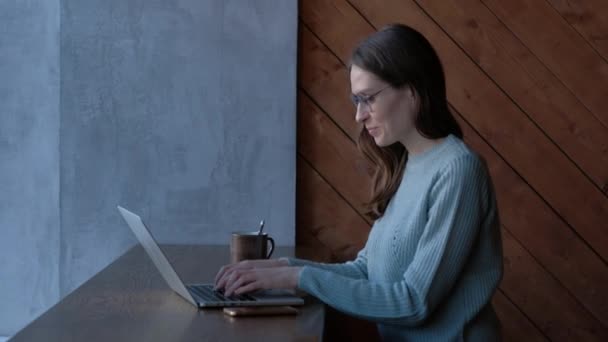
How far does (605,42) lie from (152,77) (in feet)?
4.20

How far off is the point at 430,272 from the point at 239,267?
396 millimetres

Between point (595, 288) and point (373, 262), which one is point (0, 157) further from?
point (595, 288)

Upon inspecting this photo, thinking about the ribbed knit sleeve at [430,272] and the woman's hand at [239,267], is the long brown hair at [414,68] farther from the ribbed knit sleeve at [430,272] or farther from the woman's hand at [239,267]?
the woman's hand at [239,267]

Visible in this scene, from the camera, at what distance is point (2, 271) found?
2.96 metres

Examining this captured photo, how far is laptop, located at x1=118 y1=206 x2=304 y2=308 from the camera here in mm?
1843

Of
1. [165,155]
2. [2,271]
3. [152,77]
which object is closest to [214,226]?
[165,155]

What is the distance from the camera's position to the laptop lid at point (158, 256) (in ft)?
6.09

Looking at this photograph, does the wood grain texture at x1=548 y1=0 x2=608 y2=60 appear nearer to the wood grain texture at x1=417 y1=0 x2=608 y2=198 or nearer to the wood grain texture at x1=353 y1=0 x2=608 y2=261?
the wood grain texture at x1=417 y1=0 x2=608 y2=198

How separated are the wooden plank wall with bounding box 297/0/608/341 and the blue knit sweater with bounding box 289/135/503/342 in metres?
0.82

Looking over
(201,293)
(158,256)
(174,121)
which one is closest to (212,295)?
(201,293)

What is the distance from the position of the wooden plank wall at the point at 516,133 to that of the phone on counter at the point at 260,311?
97 cm

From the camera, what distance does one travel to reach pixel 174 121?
109 inches

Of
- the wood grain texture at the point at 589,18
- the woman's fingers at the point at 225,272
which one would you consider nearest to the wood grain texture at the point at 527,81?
the wood grain texture at the point at 589,18

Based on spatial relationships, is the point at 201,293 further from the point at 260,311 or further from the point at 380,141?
the point at 380,141
